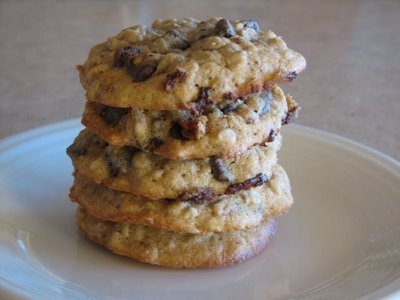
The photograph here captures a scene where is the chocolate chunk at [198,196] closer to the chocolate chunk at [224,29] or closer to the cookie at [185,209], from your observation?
the cookie at [185,209]

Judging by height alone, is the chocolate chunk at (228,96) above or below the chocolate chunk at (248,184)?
above

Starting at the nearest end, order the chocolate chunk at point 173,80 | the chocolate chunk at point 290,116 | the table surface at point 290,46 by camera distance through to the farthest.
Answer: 1. the chocolate chunk at point 173,80
2. the chocolate chunk at point 290,116
3. the table surface at point 290,46

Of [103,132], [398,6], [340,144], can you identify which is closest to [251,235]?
[103,132]

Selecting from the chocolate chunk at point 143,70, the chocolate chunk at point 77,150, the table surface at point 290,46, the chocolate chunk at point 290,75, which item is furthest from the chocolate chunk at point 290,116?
the table surface at point 290,46

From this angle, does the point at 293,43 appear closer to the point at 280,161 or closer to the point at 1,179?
the point at 280,161

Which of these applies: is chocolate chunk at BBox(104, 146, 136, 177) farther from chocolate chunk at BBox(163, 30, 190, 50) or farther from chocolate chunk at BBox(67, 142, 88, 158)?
chocolate chunk at BBox(163, 30, 190, 50)

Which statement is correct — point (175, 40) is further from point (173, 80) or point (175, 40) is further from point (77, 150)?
point (77, 150)

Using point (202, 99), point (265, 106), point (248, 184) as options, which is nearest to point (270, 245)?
point (248, 184)

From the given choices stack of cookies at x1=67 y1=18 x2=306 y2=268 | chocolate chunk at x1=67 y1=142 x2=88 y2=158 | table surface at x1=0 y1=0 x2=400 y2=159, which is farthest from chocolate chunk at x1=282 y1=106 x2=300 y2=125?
table surface at x1=0 y1=0 x2=400 y2=159
